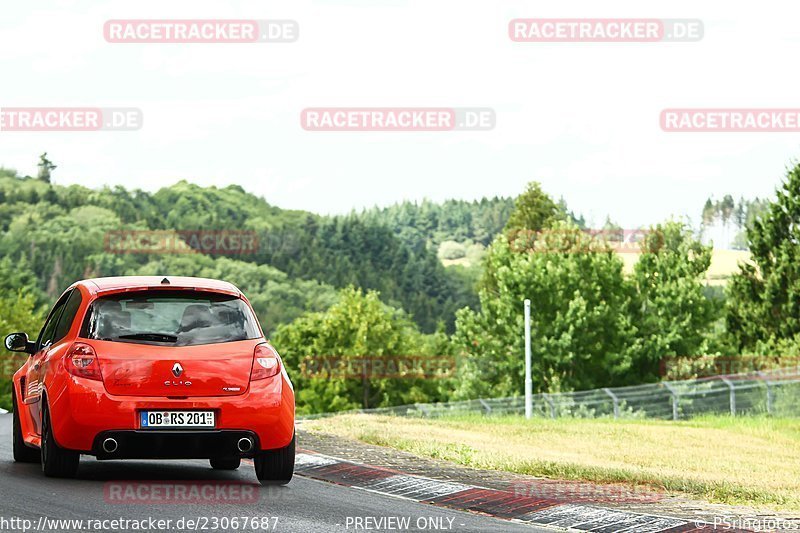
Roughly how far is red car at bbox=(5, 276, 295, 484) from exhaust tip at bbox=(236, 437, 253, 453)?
11 mm

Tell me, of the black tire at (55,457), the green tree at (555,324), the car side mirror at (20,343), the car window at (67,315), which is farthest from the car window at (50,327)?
the green tree at (555,324)

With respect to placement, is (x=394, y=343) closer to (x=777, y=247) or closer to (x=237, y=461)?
(x=777, y=247)

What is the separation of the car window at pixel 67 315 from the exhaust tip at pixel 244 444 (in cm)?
195

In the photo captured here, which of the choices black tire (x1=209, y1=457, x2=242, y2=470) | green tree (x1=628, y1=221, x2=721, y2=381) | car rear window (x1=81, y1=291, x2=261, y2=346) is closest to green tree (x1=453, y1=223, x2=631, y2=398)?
green tree (x1=628, y1=221, x2=721, y2=381)

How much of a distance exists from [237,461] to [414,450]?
120 inches

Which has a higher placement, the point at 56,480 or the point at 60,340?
the point at 60,340

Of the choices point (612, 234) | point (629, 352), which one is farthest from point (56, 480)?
point (612, 234)

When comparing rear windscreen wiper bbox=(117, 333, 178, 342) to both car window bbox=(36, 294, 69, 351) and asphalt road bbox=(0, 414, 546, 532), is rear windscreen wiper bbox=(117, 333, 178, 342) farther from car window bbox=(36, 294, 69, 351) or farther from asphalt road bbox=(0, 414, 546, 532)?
car window bbox=(36, 294, 69, 351)

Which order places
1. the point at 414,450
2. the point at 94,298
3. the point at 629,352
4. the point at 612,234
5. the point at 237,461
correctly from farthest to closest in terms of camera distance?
the point at 612,234, the point at 629,352, the point at 414,450, the point at 237,461, the point at 94,298

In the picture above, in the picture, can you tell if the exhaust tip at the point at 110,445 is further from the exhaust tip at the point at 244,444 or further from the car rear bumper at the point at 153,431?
the exhaust tip at the point at 244,444

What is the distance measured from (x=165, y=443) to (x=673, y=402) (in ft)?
110

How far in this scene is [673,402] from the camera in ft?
136

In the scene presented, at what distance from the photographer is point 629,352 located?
203 ft

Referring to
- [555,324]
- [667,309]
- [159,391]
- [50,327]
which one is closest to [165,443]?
[159,391]
